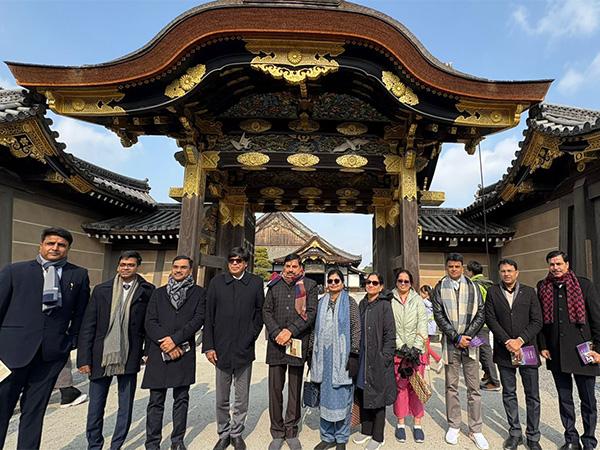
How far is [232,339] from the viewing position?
3.29 metres

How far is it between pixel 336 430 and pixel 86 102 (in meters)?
5.46

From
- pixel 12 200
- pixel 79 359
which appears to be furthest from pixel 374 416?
pixel 12 200

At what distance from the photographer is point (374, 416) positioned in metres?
3.34

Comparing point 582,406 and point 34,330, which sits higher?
point 34,330

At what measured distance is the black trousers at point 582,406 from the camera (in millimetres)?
3125

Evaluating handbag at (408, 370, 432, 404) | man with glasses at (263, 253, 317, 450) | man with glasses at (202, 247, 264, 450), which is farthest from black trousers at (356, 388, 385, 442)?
man with glasses at (202, 247, 264, 450)

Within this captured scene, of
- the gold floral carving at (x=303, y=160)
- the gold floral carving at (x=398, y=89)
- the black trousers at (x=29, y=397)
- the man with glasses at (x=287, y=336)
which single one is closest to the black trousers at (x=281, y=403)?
the man with glasses at (x=287, y=336)

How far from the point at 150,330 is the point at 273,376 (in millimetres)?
1258

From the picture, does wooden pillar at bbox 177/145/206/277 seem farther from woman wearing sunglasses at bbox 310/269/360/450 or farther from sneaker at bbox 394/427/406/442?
sneaker at bbox 394/427/406/442

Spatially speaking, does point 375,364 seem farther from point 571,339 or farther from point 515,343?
point 571,339

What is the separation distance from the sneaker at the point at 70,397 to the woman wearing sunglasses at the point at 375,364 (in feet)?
12.3

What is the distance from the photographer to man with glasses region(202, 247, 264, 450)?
3.26 meters

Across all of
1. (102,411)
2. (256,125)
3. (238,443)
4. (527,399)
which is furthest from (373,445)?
(256,125)

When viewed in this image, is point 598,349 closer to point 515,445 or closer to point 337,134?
point 515,445
